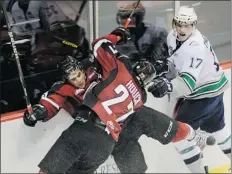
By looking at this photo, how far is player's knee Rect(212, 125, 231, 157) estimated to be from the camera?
2.55 meters

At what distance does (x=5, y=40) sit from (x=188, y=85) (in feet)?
3.33

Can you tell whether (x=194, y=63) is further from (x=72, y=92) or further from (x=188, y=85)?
(x=72, y=92)

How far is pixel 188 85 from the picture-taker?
216 cm

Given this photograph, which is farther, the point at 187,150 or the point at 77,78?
the point at 187,150

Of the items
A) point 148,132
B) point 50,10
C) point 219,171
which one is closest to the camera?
point 148,132

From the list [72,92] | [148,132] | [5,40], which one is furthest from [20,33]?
[148,132]

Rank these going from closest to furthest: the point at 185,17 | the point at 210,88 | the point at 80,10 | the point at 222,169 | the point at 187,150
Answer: the point at 185,17, the point at 210,88, the point at 187,150, the point at 222,169, the point at 80,10

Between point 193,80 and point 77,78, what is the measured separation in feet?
1.50

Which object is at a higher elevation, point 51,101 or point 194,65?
point 194,65

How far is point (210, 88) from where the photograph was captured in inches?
91.1

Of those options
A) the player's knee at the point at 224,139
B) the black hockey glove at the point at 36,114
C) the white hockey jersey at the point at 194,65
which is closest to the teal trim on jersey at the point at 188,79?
the white hockey jersey at the point at 194,65

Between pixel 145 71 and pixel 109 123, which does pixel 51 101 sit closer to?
pixel 109 123

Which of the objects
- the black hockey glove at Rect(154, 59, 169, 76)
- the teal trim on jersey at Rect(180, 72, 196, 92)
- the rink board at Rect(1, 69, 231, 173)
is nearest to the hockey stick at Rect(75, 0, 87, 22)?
the rink board at Rect(1, 69, 231, 173)

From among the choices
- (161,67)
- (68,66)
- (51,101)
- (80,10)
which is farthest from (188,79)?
(80,10)
